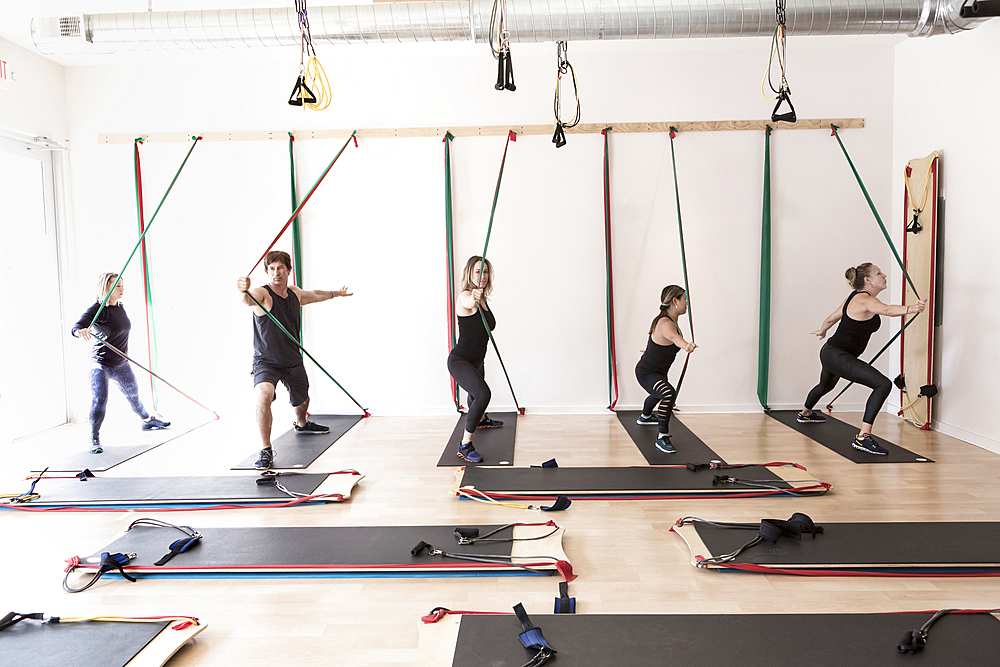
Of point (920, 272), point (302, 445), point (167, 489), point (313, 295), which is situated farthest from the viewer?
point (920, 272)

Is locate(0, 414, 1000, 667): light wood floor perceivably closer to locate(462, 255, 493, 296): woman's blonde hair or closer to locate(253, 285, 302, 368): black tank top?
locate(253, 285, 302, 368): black tank top

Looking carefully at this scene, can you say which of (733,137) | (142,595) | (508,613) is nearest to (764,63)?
(733,137)

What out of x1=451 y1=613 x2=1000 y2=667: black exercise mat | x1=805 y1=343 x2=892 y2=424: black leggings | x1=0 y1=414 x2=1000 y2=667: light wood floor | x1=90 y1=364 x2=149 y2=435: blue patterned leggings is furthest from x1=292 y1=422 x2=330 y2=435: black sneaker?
x1=805 y1=343 x2=892 y2=424: black leggings

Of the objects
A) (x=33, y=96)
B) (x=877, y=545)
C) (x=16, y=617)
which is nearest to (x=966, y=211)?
(x=877, y=545)

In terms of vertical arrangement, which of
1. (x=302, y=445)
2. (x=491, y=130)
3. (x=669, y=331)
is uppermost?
(x=491, y=130)

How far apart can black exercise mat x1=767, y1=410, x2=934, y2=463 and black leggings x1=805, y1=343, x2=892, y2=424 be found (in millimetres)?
210

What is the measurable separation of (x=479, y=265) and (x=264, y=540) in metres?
2.06

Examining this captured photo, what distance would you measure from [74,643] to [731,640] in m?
2.00

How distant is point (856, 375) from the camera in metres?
4.18

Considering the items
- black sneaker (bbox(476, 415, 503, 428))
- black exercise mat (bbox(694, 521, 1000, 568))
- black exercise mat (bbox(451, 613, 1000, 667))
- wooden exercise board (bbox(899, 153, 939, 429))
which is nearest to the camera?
black exercise mat (bbox(451, 613, 1000, 667))

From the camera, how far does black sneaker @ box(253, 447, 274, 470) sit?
149 inches

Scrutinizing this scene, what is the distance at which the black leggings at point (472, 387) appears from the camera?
4020mm

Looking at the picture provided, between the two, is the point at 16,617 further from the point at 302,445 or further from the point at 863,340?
the point at 863,340

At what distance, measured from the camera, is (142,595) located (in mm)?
2293
